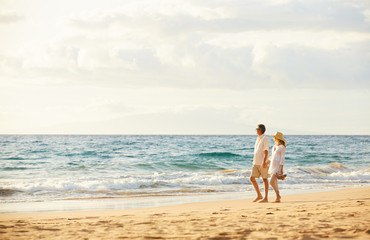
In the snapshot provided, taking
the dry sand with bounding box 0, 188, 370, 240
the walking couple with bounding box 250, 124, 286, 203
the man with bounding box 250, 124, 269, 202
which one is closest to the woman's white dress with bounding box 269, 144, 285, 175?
the walking couple with bounding box 250, 124, 286, 203

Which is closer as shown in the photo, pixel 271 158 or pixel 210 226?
pixel 210 226

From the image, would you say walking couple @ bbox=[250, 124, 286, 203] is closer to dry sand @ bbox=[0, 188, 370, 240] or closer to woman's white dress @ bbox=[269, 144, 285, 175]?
woman's white dress @ bbox=[269, 144, 285, 175]

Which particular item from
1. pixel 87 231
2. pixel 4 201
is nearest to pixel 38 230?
pixel 87 231

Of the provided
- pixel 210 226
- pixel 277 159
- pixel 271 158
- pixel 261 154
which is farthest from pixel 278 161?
pixel 210 226

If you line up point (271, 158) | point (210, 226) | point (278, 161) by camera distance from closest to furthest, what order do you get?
1. point (210, 226)
2. point (278, 161)
3. point (271, 158)

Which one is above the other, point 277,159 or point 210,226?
point 277,159

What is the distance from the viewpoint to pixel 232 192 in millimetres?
13430

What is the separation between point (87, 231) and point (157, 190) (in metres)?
7.68

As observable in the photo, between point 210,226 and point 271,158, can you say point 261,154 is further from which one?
point 210,226

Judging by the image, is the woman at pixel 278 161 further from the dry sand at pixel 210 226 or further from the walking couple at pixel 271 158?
the dry sand at pixel 210 226

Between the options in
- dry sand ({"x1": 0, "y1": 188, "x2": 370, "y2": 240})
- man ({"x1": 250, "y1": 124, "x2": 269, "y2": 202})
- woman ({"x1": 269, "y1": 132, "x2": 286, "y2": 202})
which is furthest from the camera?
man ({"x1": 250, "y1": 124, "x2": 269, "y2": 202})

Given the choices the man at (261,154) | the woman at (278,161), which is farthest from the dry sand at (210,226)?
the man at (261,154)

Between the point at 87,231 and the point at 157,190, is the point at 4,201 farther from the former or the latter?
the point at 87,231

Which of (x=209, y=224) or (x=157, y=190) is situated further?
(x=157, y=190)
